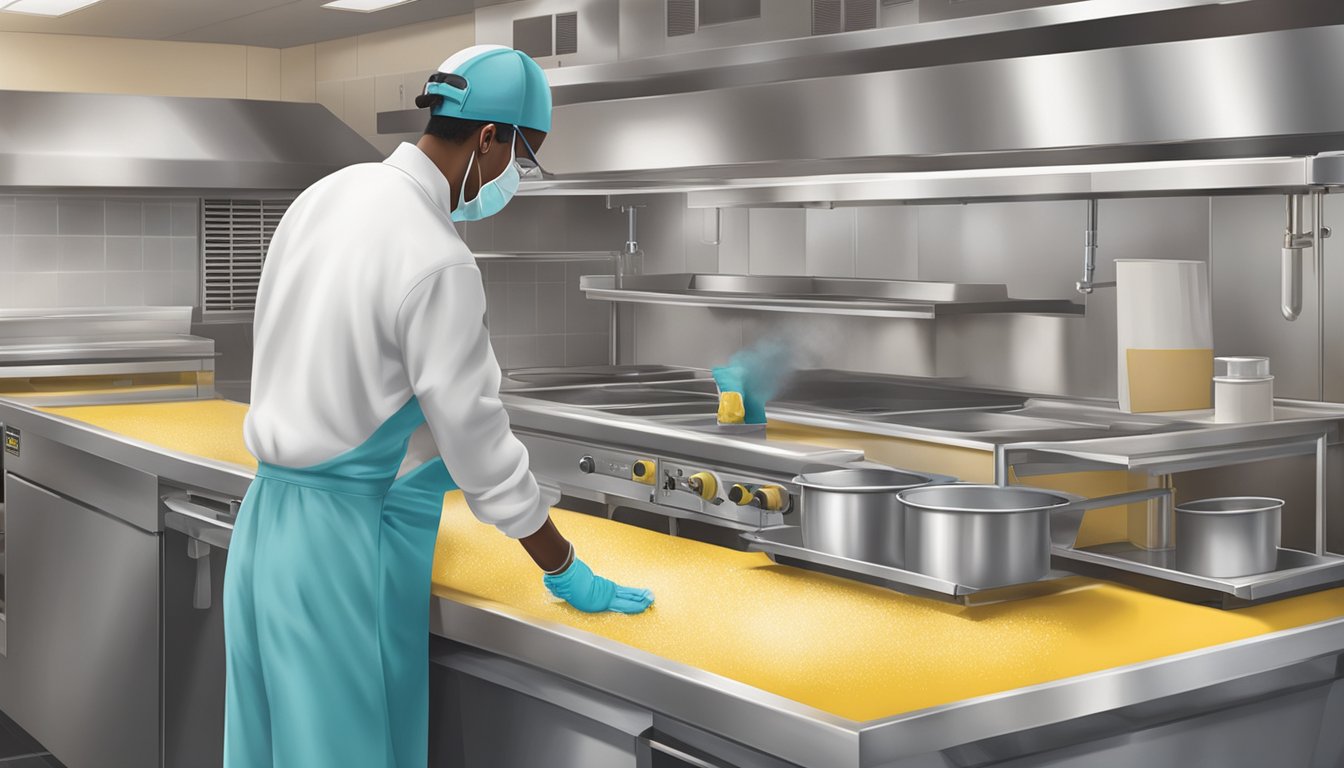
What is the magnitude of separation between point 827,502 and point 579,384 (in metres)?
2.09

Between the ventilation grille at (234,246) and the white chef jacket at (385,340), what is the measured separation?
10.9 ft

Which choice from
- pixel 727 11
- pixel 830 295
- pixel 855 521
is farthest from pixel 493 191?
pixel 830 295

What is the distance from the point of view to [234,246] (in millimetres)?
4984

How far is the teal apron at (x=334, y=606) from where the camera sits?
176 centimetres

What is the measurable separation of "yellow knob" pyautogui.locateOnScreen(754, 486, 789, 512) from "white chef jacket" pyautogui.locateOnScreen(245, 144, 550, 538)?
995mm

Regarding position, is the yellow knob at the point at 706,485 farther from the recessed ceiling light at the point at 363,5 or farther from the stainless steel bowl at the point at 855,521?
the recessed ceiling light at the point at 363,5

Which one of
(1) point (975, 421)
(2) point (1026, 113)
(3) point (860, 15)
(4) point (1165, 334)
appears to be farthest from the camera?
(1) point (975, 421)

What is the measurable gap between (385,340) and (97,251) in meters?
3.44

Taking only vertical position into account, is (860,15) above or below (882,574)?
above

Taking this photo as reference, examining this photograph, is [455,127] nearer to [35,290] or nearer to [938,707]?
[938,707]

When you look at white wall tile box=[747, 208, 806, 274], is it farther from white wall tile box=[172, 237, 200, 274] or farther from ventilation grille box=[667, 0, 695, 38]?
white wall tile box=[172, 237, 200, 274]

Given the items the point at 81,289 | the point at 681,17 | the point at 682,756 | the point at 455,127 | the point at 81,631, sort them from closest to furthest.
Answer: the point at 682,756
the point at 455,127
the point at 681,17
the point at 81,631
the point at 81,289

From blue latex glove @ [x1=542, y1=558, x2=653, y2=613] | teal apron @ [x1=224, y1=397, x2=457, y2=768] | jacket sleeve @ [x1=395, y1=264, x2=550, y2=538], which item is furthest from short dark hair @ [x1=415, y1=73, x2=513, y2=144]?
blue latex glove @ [x1=542, y1=558, x2=653, y2=613]

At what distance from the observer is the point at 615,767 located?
5.20ft
